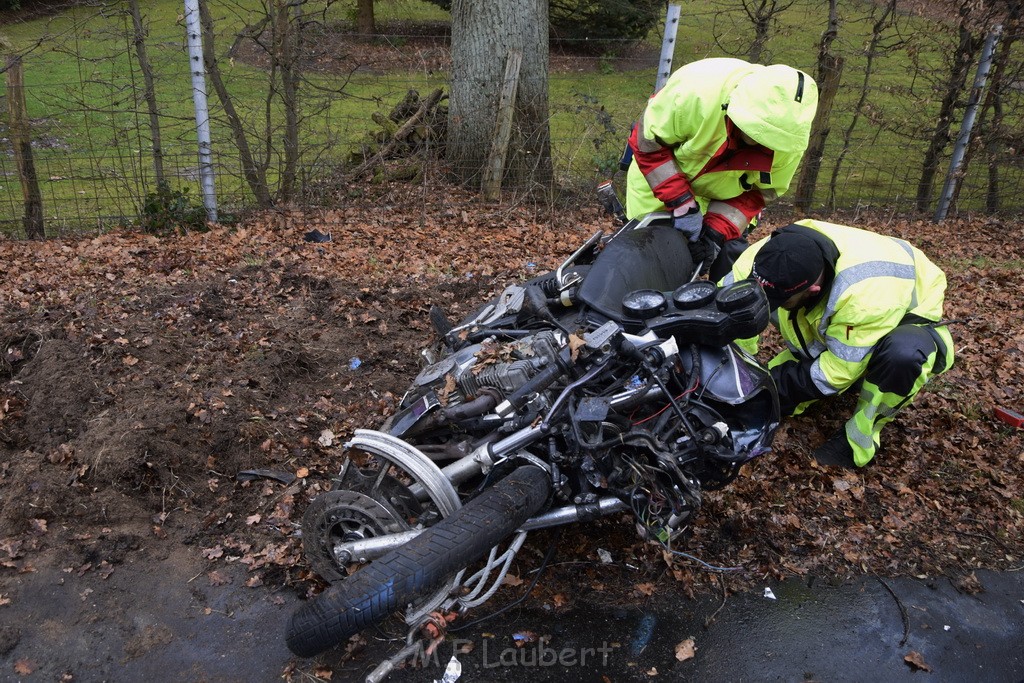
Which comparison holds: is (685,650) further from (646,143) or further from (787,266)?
(646,143)

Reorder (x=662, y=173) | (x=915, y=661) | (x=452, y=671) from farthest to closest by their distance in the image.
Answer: (x=662, y=173), (x=915, y=661), (x=452, y=671)

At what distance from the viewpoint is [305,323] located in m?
5.34

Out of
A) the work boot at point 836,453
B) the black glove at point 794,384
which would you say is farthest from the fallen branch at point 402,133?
the work boot at point 836,453

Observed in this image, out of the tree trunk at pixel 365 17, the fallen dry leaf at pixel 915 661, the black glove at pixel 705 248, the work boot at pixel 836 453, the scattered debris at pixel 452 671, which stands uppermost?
the tree trunk at pixel 365 17

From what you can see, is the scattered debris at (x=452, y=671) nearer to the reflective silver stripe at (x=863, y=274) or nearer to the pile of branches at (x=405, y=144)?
the reflective silver stripe at (x=863, y=274)

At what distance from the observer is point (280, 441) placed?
4141 millimetres

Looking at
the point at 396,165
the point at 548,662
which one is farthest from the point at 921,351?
the point at 396,165

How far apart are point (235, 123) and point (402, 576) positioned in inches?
249

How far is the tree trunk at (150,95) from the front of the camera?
7.19 meters

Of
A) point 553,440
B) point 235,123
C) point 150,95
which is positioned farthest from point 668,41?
point 553,440

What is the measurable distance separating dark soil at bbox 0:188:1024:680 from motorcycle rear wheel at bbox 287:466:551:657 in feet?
2.42

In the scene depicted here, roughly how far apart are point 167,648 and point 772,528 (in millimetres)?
2831

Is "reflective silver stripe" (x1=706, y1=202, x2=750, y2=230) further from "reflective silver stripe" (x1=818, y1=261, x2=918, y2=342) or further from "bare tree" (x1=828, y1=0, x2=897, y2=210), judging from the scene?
"bare tree" (x1=828, y1=0, x2=897, y2=210)

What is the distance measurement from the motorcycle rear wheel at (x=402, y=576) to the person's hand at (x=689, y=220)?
2157 millimetres
